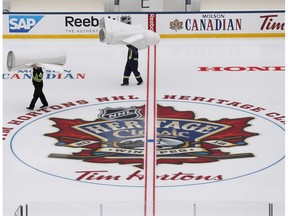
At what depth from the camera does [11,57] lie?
1014cm

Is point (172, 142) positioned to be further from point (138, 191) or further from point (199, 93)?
point (199, 93)

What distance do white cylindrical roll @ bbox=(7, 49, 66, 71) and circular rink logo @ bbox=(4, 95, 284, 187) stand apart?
0.67 metres

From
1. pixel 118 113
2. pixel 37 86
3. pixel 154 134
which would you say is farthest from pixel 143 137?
pixel 37 86

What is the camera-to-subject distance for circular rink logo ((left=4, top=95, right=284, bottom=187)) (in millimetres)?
7703

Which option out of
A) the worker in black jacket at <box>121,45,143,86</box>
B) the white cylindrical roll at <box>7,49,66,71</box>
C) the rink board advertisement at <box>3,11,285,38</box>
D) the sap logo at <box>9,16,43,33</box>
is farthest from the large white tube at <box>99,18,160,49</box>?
the sap logo at <box>9,16,43,33</box>

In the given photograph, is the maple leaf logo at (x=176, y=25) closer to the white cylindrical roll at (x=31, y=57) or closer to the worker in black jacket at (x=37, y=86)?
the white cylindrical roll at (x=31, y=57)

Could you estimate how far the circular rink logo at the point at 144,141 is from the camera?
7.70 metres

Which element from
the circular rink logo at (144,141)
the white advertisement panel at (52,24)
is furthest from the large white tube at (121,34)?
the white advertisement panel at (52,24)

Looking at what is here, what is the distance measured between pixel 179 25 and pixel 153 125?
5.83 metres

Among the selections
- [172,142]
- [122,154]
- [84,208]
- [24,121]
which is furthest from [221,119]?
[84,208]

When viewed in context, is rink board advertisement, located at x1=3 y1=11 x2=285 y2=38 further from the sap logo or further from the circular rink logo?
the circular rink logo

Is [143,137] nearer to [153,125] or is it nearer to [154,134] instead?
[154,134]

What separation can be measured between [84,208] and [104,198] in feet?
6.10

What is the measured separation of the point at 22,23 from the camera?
1484 cm
